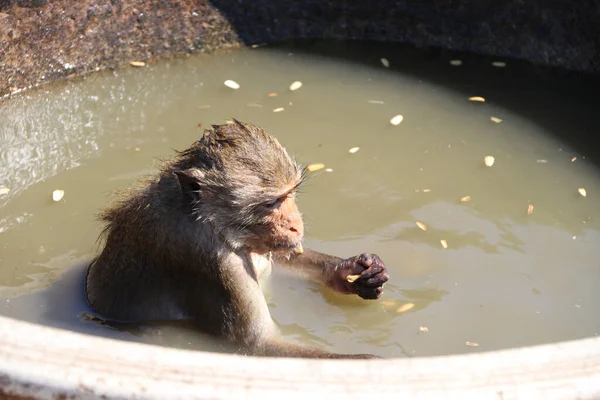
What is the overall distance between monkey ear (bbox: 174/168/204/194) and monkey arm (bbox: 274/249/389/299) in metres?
0.75

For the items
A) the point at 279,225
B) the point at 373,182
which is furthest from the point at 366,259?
the point at 373,182

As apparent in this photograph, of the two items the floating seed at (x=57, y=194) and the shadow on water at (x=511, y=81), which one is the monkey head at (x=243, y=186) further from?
the shadow on water at (x=511, y=81)

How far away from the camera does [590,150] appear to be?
7012 mm

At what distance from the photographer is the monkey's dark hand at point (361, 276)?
5.28 meters

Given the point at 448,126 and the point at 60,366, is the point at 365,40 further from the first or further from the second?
the point at 60,366

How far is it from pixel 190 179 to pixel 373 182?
7.74 ft

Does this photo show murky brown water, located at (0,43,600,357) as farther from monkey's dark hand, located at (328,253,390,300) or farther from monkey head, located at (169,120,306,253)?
monkey head, located at (169,120,306,253)

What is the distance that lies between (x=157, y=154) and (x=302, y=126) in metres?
1.31

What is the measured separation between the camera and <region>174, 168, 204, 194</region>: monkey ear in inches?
181

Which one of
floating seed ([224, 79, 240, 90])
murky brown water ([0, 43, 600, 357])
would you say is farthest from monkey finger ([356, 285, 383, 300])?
floating seed ([224, 79, 240, 90])

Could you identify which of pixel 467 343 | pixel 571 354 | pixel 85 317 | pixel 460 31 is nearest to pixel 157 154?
pixel 85 317

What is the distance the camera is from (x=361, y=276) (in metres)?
5.28

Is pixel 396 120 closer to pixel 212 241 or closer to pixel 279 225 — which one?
pixel 279 225

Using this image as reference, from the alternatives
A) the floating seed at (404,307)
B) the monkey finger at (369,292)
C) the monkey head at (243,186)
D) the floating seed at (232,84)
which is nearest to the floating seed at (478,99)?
the floating seed at (232,84)
